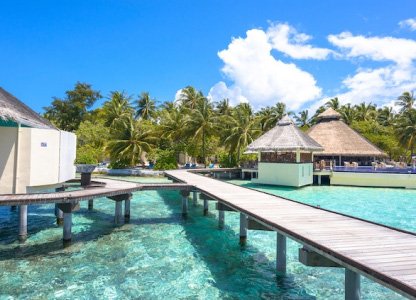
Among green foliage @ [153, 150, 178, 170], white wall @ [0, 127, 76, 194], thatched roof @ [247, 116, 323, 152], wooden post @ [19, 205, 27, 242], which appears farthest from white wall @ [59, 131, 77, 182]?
green foliage @ [153, 150, 178, 170]

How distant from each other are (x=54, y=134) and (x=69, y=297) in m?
7.79

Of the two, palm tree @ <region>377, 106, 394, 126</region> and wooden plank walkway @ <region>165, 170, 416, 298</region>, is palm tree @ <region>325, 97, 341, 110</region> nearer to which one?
palm tree @ <region>377, 106, 394, 126</region>

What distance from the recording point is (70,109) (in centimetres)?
5825

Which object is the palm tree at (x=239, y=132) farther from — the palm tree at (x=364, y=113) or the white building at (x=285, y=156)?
the palm tree at (x=364, y=113)

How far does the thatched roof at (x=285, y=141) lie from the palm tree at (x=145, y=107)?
1137 inches

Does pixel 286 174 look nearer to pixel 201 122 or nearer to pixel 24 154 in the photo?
pixel 201 122

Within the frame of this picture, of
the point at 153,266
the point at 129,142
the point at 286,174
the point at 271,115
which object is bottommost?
the point at 153,266

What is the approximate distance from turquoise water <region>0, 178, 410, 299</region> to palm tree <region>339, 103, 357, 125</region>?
46559mm

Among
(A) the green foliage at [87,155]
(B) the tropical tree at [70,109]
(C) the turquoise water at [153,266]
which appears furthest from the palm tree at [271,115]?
(C) the turquoise water at [153,266]

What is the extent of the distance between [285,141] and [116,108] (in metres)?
30.5

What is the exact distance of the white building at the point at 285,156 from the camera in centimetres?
2845

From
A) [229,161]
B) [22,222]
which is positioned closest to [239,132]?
[229,161]

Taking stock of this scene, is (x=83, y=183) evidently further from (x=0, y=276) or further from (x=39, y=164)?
(x=0, y=276)

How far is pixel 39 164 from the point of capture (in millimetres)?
12820
